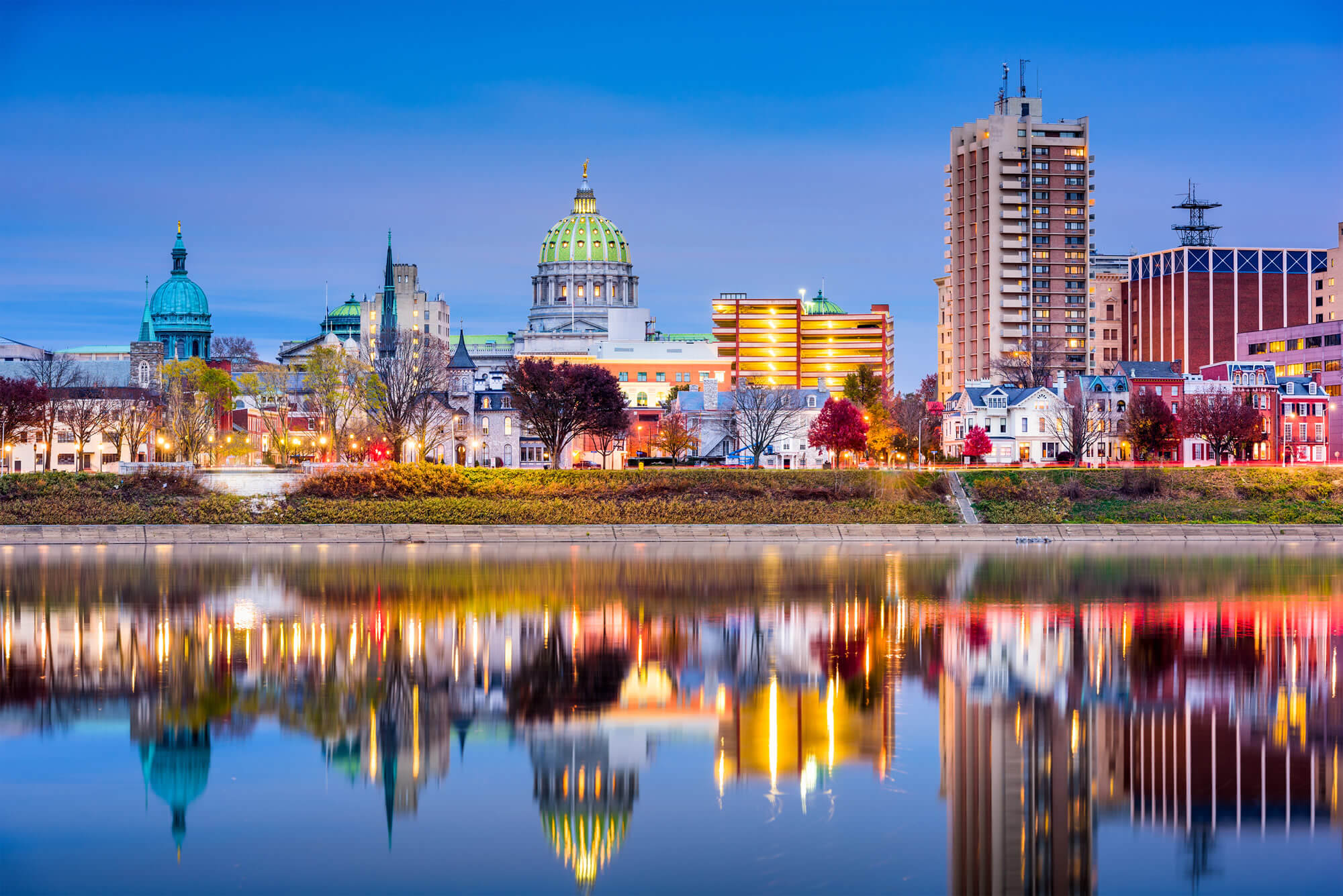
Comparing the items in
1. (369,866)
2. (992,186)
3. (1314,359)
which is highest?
(992,186)

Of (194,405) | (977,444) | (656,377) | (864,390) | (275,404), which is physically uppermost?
(656,377)

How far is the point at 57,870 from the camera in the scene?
15.0 metres

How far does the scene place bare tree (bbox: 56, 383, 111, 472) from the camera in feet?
322

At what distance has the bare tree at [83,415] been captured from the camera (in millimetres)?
98000

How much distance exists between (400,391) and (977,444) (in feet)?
140

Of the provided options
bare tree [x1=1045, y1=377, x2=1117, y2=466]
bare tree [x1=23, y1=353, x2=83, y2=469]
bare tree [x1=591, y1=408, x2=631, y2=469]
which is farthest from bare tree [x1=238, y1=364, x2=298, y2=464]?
bare tree [x1=1045, y1=377, x2=1117, y2=466]

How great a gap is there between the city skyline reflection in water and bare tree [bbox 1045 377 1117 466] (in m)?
63.0

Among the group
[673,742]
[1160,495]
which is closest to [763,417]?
[1160,495]

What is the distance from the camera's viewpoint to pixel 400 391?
90125 millimetres

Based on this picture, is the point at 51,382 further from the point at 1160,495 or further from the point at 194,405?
the point at 1160,495

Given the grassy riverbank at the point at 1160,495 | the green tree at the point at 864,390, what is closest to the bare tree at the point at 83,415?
the green tree at the point at 864,390

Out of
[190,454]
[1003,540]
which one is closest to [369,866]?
[1003,540]

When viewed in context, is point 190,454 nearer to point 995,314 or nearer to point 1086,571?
point 1086,571

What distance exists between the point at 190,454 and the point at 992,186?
325 feet
